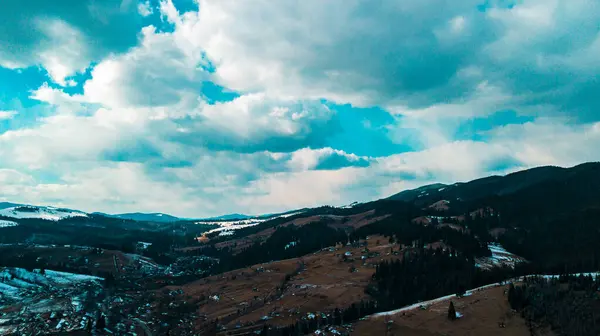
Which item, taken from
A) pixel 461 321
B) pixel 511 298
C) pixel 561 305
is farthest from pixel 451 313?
pixel 561 305

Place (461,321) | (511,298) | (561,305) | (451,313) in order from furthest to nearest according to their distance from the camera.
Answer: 1. (511,298)
2. (451,313)
3. (461,321)
4. (561,305)

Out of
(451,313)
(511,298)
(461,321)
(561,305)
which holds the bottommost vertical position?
(461,321)

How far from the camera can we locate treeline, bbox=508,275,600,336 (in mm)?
130125

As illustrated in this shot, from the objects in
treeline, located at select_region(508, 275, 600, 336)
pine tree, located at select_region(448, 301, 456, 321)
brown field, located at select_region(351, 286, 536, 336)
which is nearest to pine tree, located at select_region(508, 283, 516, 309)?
treeline, located at select_region(508, 275, 600, 336)

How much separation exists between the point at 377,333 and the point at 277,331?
49133 millimetres

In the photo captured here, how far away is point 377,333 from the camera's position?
150 metres

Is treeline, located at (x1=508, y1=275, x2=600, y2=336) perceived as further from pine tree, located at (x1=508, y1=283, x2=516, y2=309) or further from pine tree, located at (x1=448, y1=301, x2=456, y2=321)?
pine tree, located at (x1=448, y1=301, x2=456, y2=321)

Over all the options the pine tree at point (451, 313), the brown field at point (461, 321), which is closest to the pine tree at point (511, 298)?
the brown field at point (461, 321)

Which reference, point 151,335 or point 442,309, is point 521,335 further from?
point 151,335

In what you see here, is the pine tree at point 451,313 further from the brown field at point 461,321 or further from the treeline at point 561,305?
the treeline at point 561,305

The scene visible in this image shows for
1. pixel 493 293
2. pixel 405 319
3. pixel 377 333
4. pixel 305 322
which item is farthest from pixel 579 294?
pixel 305 322

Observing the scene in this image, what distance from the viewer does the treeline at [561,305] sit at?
130 meters

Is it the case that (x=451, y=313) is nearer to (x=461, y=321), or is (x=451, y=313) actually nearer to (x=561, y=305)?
(x=461, y=321)

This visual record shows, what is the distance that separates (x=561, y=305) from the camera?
14300 centimetres
